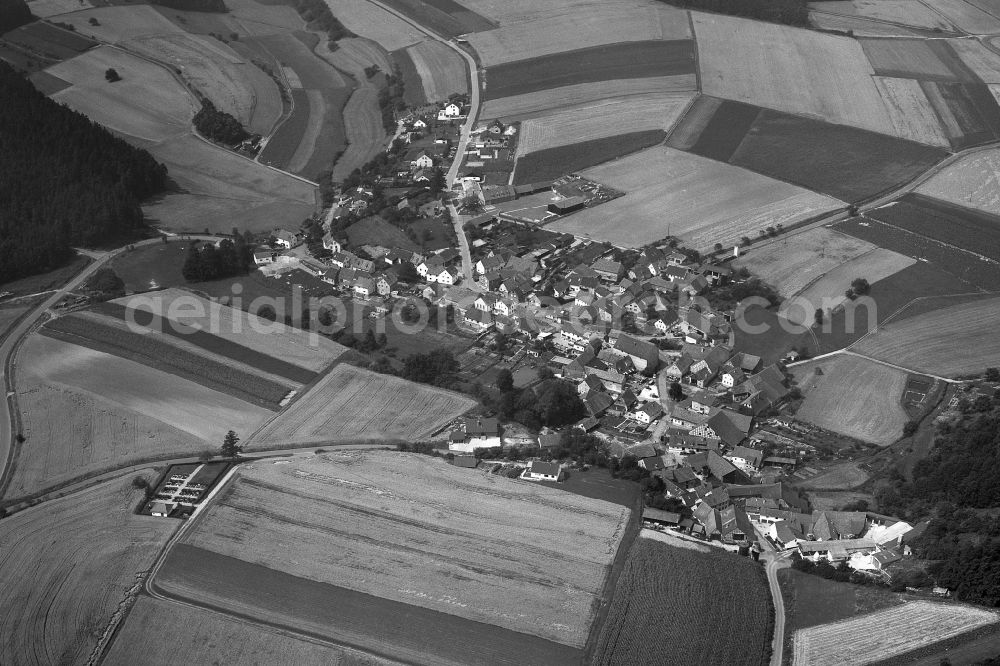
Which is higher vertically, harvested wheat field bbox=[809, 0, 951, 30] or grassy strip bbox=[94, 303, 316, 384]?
harvested wheat field bbox=[809, 0, 951, 30]

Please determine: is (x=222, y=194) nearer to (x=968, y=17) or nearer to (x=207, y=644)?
(x=207, y=644)

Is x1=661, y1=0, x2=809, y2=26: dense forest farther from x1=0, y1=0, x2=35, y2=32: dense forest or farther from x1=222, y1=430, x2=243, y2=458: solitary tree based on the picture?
x1=222, y1=430, x2=243, y2=458: solitary tree

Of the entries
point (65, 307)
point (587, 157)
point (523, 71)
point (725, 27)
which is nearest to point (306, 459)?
point (65, 307)

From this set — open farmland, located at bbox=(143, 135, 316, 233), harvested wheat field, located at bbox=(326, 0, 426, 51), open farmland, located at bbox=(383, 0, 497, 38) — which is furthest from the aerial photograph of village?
harvested wheat field, located at bbox=(326, 0, 426, 51)

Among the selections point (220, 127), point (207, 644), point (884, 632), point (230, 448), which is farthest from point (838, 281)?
point (220, 127)

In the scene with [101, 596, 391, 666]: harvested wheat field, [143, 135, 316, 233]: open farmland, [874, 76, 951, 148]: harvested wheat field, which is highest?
[874, 76, 951, 148]: harvested wheat field

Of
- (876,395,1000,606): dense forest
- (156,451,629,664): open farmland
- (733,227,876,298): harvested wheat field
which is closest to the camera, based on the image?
(156,451,629,664): open farmland
